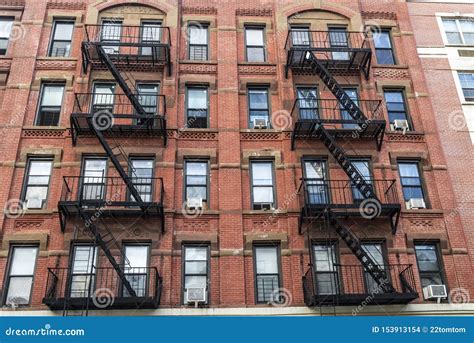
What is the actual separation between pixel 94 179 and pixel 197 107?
4491mm

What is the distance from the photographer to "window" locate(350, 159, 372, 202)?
17.3 metres

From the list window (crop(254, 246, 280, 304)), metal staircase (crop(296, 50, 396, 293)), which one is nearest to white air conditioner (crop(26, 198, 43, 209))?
window (crop(254, 246, 280, 304))

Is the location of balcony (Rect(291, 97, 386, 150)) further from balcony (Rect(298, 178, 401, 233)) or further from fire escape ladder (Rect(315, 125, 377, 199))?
balcony (Rect(298, 178, 401, 233))

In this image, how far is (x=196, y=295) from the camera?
1516 centimetres

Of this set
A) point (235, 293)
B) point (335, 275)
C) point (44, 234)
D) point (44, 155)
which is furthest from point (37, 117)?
point (335, 275)

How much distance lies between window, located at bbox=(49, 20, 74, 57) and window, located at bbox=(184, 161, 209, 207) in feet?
21.7

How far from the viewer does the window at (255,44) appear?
20234 mm

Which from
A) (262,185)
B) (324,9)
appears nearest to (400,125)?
(262,185)

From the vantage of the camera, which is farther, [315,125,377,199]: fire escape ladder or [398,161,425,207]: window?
[398,161,425,207]: window

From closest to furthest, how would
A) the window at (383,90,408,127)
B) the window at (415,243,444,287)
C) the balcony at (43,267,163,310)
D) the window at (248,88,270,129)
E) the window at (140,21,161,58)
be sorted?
1. the balcony at (43,267,163,310)
2. the window at (415,243,444,287)
3. the window at (248,88,270,129)
4. the window at (383,90,408,127)
5. the window at (140,21,161,58)

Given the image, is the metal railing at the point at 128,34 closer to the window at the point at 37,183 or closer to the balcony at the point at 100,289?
the window at the point at 37,183

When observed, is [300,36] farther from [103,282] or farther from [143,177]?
[103,282]

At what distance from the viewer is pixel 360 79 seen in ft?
64.3

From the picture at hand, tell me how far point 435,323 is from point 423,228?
17.8ft
